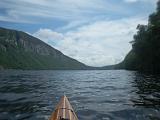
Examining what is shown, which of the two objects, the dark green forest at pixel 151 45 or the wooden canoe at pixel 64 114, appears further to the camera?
the dark green forest at pixel 151 45

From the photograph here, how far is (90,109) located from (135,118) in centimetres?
333

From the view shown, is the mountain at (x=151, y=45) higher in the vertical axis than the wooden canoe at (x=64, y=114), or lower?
higher

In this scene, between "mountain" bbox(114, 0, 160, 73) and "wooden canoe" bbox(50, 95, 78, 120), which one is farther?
"mountain" bbox(114, 0, 160, 73)

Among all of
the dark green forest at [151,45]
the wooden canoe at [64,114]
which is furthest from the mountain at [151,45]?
the wooden canoe at [64,114]

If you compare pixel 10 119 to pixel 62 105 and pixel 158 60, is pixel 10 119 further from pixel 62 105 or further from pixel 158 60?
pixel 158 60

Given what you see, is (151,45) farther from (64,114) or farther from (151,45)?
(64,114)

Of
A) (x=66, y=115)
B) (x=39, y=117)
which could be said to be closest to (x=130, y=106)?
(x=39, y=117)

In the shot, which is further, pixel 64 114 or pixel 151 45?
pixel 151 45

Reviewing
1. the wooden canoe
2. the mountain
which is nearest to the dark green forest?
the mountain

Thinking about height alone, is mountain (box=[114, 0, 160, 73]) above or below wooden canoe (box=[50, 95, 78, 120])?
above

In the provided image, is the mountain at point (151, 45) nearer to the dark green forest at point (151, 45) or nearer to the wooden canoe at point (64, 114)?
the dark green forest at point (151, 45)

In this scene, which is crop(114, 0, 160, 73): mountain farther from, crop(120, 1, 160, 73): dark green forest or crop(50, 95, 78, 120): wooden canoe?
crop(50, 95, 78, 120): wooden canoe

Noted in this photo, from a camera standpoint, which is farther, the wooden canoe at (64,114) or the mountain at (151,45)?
the mountain at (151,45)

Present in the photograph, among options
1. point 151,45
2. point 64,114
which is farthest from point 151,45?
point 64,114
